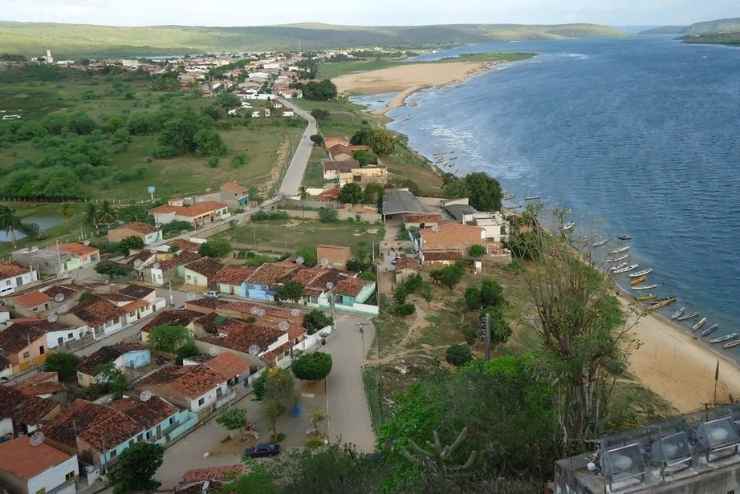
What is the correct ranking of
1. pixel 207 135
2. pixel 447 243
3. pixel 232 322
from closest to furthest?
1. pixel 232 322
2. pixel 447 243
3. pixel 207 135

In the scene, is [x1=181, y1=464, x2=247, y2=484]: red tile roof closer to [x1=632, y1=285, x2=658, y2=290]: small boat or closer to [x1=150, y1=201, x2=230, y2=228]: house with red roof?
[x1=632, y1=285, x2=658, y2=290]: small boat

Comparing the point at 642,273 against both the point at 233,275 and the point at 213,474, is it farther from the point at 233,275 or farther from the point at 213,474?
the point at 213,474

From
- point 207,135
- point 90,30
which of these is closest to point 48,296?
point 207,135

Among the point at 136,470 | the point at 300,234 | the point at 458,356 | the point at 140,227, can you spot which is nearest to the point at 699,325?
the point at 458,356

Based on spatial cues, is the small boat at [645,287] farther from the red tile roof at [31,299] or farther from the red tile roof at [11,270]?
the red tile roof at [11,270]

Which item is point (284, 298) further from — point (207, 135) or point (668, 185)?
point (207, 135)

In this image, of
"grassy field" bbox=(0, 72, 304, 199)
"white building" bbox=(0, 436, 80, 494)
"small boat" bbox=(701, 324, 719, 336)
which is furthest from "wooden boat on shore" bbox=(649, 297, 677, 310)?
"grassy field" bbox=(0, 72, 304, 199)

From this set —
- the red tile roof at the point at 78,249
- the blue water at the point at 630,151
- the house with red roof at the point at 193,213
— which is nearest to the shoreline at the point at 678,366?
the blue water at the point at 630,151

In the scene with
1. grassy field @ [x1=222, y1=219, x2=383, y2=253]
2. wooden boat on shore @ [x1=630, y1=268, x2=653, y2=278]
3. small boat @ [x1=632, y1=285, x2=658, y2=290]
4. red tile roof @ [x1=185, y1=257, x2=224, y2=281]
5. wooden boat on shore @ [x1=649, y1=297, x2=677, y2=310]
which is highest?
red tile roof @ [x1=185, y1=257, x2=224, y2=281]
